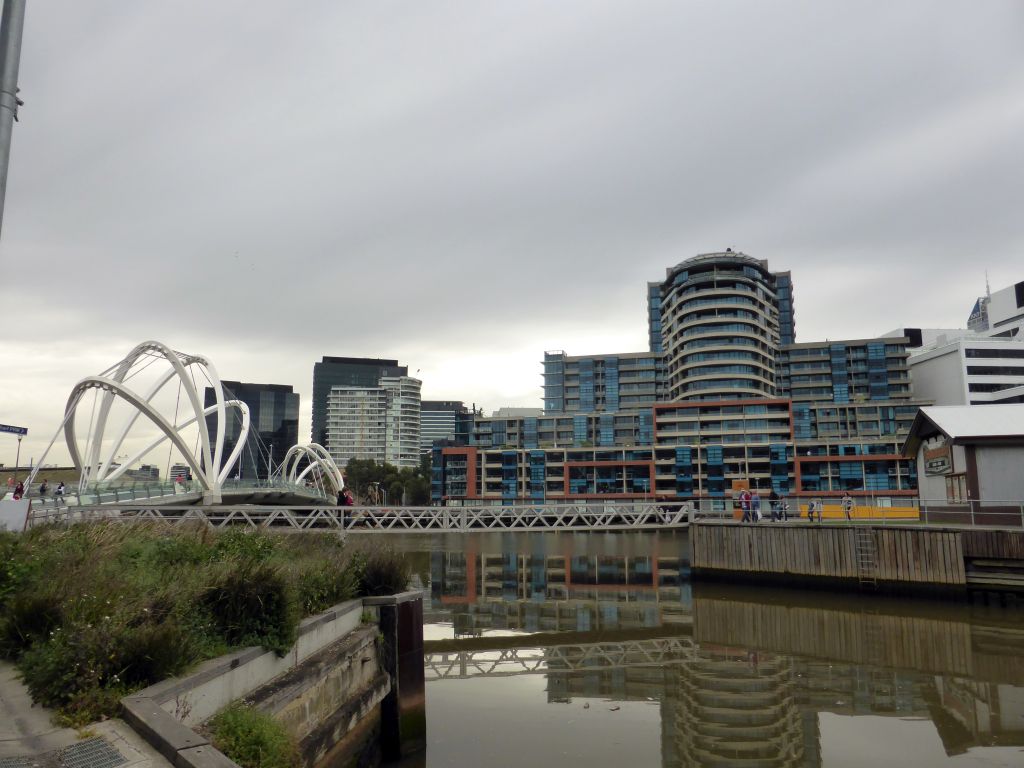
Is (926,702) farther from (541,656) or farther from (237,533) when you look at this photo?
(237,533)

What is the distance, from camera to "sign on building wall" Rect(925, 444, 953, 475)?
30.4 meters

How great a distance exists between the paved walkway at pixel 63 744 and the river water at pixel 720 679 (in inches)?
255

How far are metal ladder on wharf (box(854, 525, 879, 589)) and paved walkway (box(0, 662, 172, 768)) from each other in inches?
1040

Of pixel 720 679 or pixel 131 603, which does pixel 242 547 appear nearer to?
pixel 131 603

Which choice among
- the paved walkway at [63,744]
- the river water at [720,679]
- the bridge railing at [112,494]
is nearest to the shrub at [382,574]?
the river water at [720,679]

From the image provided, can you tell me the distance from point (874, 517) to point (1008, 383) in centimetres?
8837

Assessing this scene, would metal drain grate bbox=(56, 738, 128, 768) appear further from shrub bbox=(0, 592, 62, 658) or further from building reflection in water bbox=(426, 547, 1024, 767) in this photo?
building reflection in water bbox=(426, 547, 1024, 767)

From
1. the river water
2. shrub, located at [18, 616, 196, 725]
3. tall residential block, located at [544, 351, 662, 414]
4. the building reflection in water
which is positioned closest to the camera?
shrub, located at [18, 616, 196, 725]

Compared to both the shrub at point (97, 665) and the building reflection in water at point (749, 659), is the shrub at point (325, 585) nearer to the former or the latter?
the shrub at point (97, 665)

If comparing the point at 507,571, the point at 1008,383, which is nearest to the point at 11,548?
the point at 507,571

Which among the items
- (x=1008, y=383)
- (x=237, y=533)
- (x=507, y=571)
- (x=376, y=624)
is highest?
(x=1008, y=383)

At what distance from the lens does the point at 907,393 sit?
11969 cm

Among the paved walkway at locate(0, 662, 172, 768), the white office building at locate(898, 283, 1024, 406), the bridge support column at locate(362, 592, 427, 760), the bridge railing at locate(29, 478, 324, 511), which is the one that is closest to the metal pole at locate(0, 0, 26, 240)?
the paved walkway at locate(0, 662, 172, 768)

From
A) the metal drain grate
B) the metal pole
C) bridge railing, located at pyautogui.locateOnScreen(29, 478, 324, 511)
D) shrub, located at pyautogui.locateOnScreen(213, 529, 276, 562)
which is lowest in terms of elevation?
the metal drain grate
